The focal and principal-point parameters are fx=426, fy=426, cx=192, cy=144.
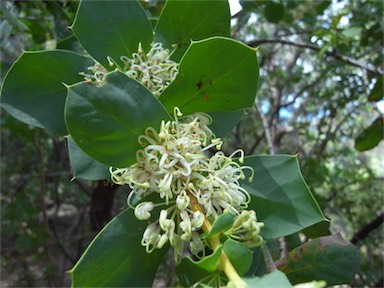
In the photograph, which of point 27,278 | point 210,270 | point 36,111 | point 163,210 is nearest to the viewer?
point 210,270

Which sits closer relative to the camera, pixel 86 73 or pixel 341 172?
pixel 86 73

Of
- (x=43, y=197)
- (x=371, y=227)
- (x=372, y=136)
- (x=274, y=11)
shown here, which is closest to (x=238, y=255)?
(x=372, y=136)

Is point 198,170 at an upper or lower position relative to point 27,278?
upper

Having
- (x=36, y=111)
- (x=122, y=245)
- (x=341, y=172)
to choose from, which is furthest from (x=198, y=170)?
(x=341, y=172)

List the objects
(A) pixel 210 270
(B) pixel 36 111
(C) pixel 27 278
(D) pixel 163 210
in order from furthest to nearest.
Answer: (C) pixel 27 278 → (B) pixel 36 111 → (D) pixel 163 210 → (A) pixel 210 270

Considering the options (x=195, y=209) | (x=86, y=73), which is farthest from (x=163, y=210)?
(x=86, y=73)

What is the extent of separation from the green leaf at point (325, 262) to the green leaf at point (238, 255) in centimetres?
23

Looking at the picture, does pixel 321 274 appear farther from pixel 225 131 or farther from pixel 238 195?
pixel 225 131

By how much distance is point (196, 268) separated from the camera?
583 millimetres

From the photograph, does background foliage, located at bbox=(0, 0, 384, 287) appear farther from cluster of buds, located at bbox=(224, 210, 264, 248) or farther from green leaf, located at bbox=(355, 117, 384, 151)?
cluster of buds, located at bbox=(224, 210, 264, 248)

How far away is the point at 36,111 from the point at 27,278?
3009 millimetres

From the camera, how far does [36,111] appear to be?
0.88m

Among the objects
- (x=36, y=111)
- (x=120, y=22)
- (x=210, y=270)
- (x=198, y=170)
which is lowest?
(x=210, y=270)

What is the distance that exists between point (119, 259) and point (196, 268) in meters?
0.16
